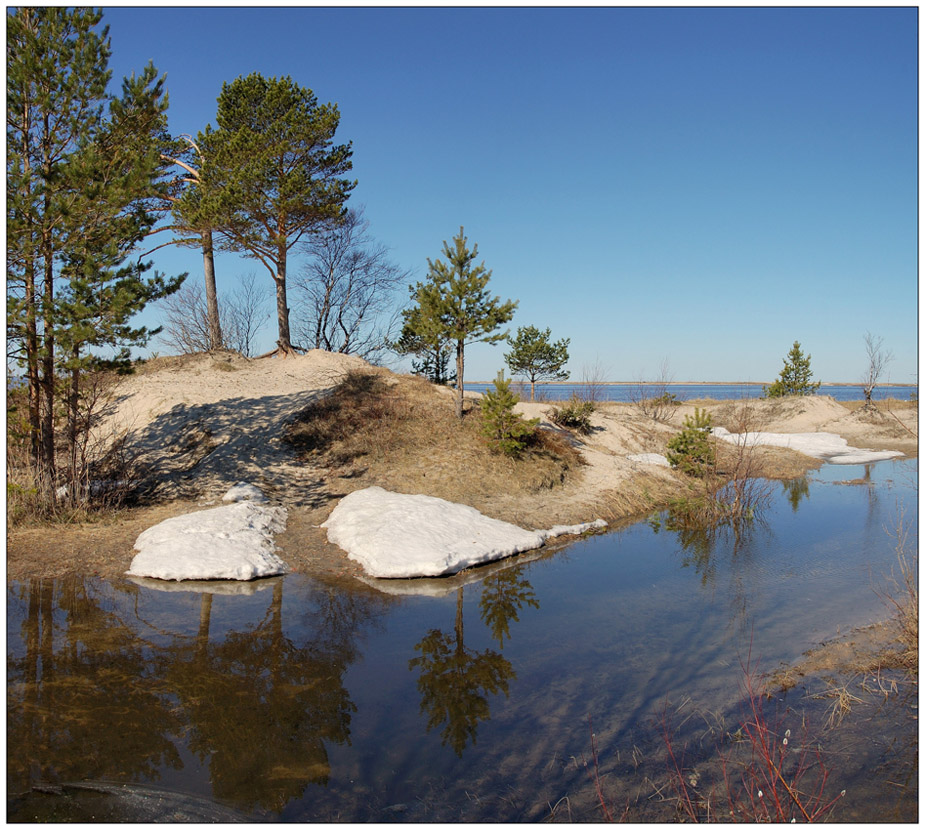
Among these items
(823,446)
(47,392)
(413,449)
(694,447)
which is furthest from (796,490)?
(47,392)

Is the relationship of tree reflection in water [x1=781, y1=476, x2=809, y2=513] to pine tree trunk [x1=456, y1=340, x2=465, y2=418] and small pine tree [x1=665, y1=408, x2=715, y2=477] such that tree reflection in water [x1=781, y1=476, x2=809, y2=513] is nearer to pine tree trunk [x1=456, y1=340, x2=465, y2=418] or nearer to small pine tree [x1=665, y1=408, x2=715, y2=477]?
small pine tree [x1=665, y1=408, x2=715, y2=477]

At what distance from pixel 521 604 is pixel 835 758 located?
15.6ft

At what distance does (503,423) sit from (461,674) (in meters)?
10.5

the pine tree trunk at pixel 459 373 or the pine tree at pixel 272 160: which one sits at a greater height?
the pine tree at pixel 272 160

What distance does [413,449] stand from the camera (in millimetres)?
16812

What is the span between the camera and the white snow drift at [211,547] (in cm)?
1009

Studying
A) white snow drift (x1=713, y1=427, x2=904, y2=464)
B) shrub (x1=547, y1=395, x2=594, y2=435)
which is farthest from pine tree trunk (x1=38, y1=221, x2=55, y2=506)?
white snow drift (x1=713, y1=427, x2=904, y2=464)

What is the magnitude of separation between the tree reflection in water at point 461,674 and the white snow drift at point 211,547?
3699mm

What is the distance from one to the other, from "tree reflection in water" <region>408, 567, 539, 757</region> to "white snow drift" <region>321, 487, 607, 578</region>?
1313 mm

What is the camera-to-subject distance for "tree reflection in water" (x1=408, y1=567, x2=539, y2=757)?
238 inches

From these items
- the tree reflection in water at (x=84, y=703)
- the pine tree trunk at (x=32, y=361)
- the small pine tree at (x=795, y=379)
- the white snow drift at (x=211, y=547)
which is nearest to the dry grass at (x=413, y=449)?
the white snow drift at (x=211, y=547)

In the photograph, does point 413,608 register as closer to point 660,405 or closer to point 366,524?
point 366,524

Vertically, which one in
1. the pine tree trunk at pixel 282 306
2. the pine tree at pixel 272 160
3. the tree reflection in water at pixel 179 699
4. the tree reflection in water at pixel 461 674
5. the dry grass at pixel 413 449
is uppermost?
the pine tree at pixel 272 160

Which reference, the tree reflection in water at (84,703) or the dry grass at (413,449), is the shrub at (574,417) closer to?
the dry grass at (413,449)
